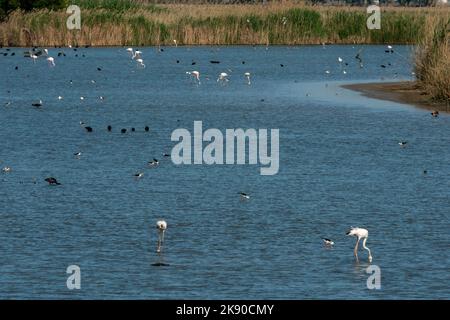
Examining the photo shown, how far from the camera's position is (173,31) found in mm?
68250

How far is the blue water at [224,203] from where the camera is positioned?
13.7m

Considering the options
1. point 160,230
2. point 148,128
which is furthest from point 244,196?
point 148,128

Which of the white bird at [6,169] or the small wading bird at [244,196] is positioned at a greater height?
the small wading bird at [244,196]

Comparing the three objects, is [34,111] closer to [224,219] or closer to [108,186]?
[108,186]

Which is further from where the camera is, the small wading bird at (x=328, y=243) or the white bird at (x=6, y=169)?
the white bird at (x=6, y=169)

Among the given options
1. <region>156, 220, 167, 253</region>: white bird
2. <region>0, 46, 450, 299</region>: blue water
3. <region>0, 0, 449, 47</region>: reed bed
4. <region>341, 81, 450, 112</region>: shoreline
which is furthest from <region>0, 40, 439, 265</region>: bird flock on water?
<region>341, 81, 450, 112</region>: shoreline

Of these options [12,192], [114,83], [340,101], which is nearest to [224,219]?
[12,192]

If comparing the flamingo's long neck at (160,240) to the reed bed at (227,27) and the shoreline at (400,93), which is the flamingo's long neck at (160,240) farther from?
the reed bed at (227,27)

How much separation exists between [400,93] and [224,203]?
69.3 feet

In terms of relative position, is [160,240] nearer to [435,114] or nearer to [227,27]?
[435,114]

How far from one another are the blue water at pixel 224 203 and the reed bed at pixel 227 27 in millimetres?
26683

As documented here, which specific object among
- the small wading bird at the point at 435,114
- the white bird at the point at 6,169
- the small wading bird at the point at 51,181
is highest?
the small wading bird at the point at 51,181

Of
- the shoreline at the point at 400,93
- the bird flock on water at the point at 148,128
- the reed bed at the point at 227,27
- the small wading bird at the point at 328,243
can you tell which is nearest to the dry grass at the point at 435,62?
the shoreline at the point at 400,93
